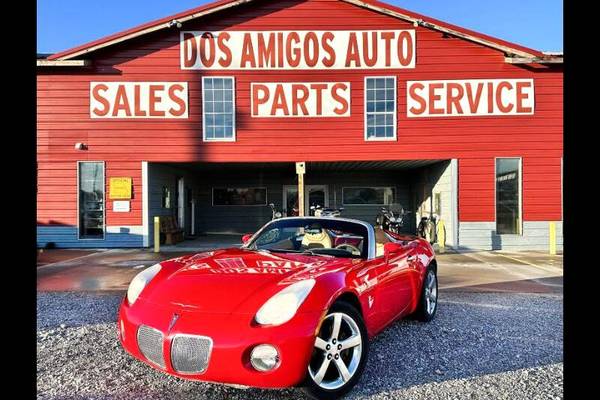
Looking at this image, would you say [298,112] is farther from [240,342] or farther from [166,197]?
[240,342]

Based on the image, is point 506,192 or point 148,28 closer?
point 148,28

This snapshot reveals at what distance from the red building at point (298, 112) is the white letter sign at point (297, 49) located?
34 mm

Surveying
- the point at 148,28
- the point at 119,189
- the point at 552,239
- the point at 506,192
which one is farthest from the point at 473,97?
the point at 119,189

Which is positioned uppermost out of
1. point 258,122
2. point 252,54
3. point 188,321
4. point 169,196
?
point 252,54

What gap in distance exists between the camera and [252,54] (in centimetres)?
1120

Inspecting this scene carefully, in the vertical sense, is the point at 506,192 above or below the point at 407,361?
above

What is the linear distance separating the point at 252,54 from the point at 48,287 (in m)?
8.08

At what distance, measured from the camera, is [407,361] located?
10.6 ft

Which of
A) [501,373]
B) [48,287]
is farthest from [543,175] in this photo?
[48,287]

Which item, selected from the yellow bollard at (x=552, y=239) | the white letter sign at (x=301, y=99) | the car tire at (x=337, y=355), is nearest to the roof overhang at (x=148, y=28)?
the white letter sign at (x=301, y=99)

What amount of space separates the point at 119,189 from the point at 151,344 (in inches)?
386

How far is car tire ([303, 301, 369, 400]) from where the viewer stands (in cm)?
247
